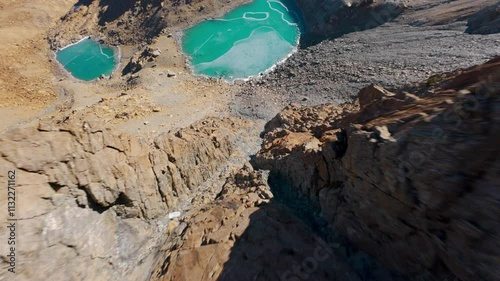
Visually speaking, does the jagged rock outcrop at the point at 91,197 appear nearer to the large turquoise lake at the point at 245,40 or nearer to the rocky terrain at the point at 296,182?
the rocky terrain at the point at 296,182

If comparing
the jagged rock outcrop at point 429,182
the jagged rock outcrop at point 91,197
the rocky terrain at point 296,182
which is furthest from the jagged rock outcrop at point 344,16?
the jagged rock outcrop at point 91,197

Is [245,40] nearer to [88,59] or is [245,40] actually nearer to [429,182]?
[88,59]

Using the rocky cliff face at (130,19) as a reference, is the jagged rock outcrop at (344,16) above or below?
above

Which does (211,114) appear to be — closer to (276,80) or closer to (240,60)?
(276,80)

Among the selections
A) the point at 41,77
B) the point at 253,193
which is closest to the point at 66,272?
the point at 253,193

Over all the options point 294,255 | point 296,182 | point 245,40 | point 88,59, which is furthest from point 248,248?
point 88,59

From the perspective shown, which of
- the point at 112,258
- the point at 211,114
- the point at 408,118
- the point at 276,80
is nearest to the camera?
the point at 408,118

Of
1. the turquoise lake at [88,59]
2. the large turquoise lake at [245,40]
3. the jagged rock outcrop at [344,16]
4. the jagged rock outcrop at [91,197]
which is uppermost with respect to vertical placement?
the jagged rock outcrop at [344,16]
